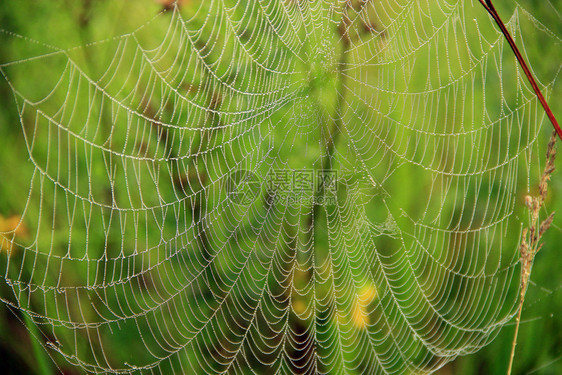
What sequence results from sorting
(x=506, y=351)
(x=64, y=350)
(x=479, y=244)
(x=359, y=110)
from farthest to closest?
(x=359, y=110), (x=479, y=244), (x=506, y=351), (x=64, y=350)

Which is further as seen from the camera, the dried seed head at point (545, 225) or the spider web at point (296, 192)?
the spider web at point (296, 192)

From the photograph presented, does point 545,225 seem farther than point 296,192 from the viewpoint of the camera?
No

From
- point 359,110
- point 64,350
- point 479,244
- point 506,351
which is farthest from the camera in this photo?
point 359,110

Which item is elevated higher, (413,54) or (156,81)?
(413,54)

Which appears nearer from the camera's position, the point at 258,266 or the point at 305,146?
the point at 258,266

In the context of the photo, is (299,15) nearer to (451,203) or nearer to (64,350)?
(451,203)

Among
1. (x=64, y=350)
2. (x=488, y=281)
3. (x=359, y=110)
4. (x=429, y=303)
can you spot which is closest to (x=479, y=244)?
(x=488, y=281)

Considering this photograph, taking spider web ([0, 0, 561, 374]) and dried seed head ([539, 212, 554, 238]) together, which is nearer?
dried seed head ([539, 212, 554, 238])

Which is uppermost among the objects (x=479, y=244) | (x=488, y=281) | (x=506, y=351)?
(x=479, y=244)
